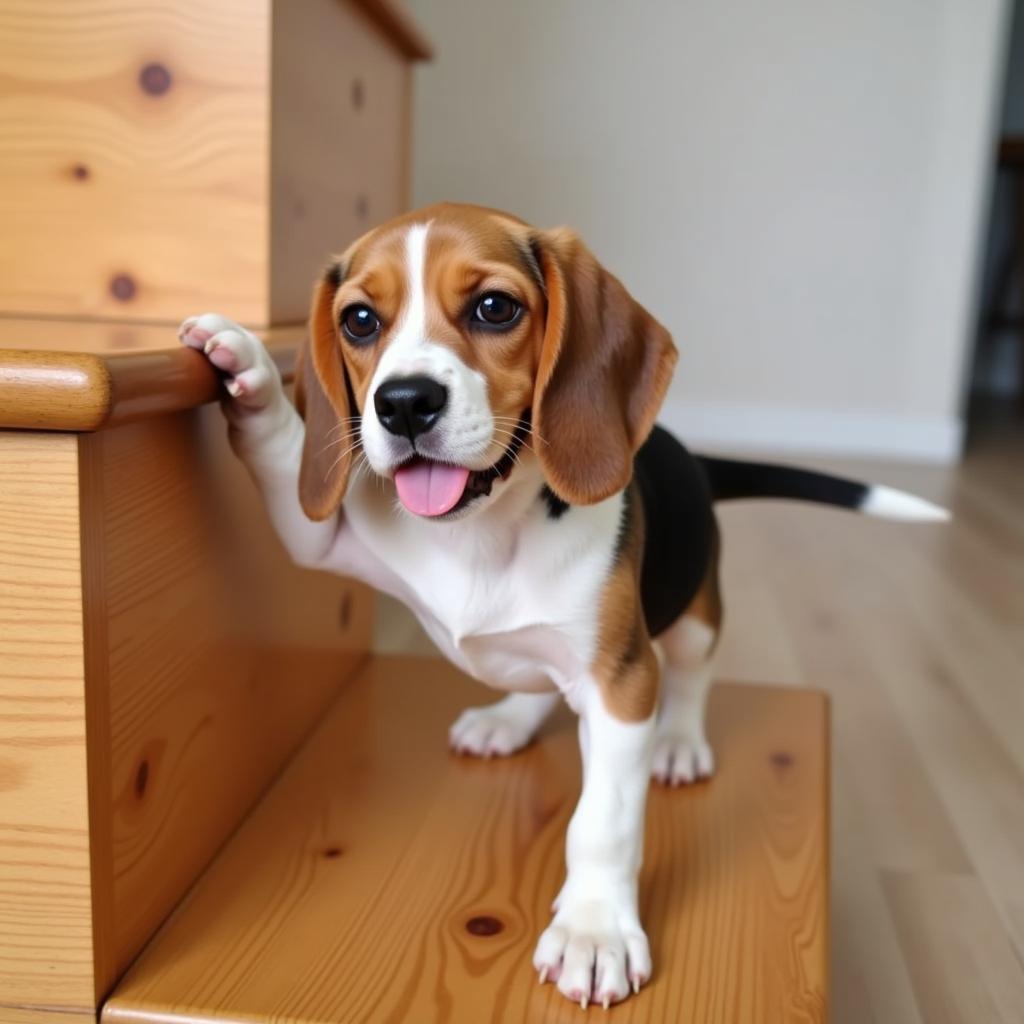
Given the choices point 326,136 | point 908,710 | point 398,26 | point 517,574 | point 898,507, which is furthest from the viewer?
point 908,710

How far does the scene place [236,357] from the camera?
3.40ft

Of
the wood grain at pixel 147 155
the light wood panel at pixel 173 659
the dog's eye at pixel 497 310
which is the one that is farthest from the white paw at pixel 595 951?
the wood grain at pixel 147 155

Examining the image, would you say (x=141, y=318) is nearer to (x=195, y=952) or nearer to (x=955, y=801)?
(x=195, y=952)

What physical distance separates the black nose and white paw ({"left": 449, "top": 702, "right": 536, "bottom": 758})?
617 millimetres

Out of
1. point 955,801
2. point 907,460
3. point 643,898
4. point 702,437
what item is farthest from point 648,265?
point 643,898

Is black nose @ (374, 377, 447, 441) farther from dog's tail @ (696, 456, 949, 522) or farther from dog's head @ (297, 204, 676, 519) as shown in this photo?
dog's tail @ (696, 456, 949, 522)

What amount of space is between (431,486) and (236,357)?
225 millimetres

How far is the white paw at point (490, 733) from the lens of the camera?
143 centimetres

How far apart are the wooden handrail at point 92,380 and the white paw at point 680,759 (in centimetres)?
68

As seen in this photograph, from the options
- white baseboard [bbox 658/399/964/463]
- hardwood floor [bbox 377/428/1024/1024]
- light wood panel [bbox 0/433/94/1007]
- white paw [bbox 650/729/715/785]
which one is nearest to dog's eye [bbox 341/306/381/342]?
light wood panel [bbox 0/433/94/1007]

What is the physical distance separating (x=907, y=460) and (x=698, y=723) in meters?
3.53

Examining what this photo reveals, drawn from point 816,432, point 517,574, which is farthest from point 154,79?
point 816,432

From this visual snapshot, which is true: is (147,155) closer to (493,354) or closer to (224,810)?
(493,354)

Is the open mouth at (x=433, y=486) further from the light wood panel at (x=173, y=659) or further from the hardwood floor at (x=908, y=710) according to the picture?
the hardwood floor at (x=908, y=710)
